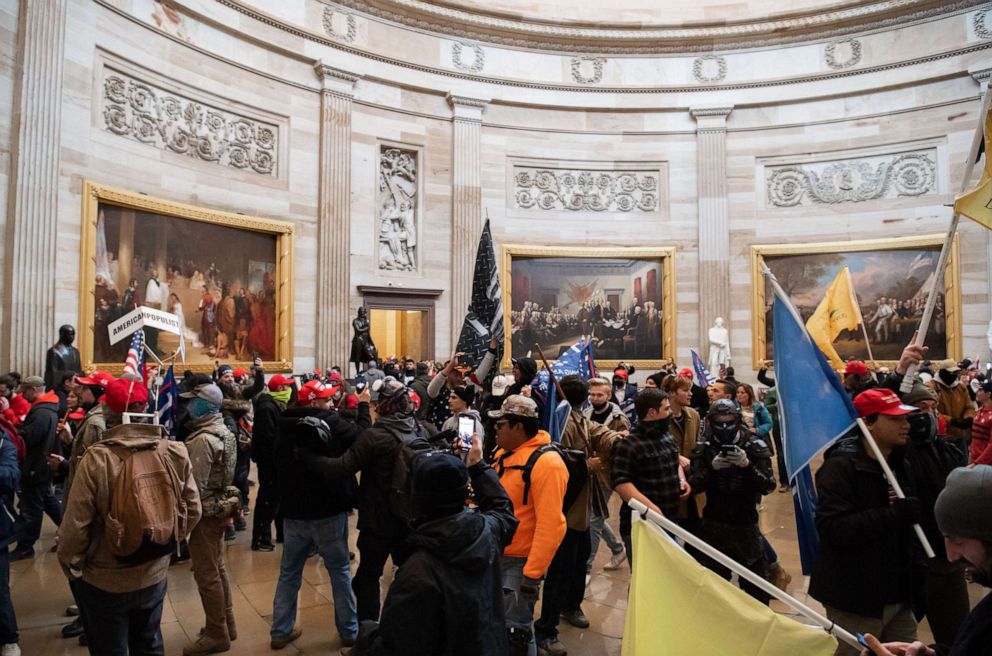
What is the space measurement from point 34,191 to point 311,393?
31.5 ft

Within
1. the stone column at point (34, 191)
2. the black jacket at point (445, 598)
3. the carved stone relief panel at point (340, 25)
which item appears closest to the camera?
the black jacket at point (445, 598)

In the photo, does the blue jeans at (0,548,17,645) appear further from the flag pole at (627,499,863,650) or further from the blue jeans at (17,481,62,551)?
the flag pole at (627,499,863,650)

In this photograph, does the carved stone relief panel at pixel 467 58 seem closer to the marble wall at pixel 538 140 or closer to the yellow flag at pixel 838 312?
the marble wall at pixel 538 140

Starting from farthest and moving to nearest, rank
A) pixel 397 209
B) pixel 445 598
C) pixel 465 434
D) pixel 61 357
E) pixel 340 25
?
pixel 397 209 → pixel 340 25 → pixel 61 357 → pixel 465 434 → pixel 445 598

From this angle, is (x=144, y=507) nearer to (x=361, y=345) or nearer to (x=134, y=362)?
(x=134, y=362)

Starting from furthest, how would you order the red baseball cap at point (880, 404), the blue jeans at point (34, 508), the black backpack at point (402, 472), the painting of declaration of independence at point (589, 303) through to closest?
the painting of declaration of independence at point (589, 303)
the blue jeans at point (34, 508)
the black backpack at point (402, 472)
the red baseball cap at point (880, 404)

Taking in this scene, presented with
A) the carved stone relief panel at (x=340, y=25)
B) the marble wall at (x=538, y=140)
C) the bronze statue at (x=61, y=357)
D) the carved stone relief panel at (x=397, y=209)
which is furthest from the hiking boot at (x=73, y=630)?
the carved stone relief panel at (x=340, y=25)

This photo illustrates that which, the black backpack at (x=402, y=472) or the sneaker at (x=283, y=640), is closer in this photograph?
the black backpack at (x=402, y=472)

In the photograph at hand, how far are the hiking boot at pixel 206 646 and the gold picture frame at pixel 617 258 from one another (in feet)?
47.3

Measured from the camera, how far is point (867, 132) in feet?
62.2

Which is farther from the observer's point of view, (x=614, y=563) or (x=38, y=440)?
(x=614, y=563)

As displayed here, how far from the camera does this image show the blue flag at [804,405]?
345cm

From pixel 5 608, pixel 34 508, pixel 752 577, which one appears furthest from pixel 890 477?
pixel 34 508

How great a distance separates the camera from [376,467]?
436 centimetres
